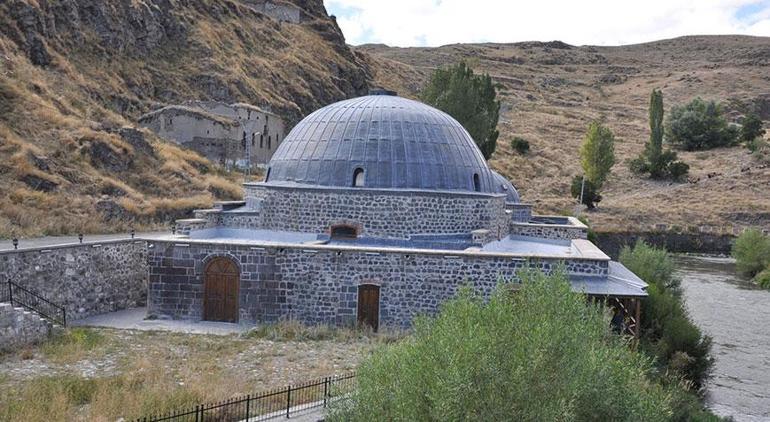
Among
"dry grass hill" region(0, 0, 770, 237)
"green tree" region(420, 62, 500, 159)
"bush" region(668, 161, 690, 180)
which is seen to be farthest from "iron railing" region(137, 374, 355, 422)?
"bush" region(668, 161, 690, 180)

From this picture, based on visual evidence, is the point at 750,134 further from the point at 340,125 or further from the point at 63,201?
the point at 63,201

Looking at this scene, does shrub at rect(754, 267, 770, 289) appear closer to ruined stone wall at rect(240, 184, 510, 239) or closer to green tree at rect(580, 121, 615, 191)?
green tree at rect(580, 121, 615, 191)

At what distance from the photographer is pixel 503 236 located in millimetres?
23078

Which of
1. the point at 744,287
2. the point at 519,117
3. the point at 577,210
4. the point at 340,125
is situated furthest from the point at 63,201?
the point at 519,117

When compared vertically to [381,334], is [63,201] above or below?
above

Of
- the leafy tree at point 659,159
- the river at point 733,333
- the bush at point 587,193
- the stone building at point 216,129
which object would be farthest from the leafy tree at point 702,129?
the stone building at point 216,129

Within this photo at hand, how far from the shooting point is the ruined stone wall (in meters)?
19.7

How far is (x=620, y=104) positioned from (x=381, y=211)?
273 feet

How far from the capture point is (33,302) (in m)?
16.8

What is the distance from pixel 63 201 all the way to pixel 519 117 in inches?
2390

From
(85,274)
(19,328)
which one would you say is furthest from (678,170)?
(19,328)

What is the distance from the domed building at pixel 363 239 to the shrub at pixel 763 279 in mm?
14973

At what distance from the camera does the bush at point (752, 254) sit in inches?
1436

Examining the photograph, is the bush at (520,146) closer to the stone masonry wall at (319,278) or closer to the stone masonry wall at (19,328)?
the stone masonry wall at (319,278)
